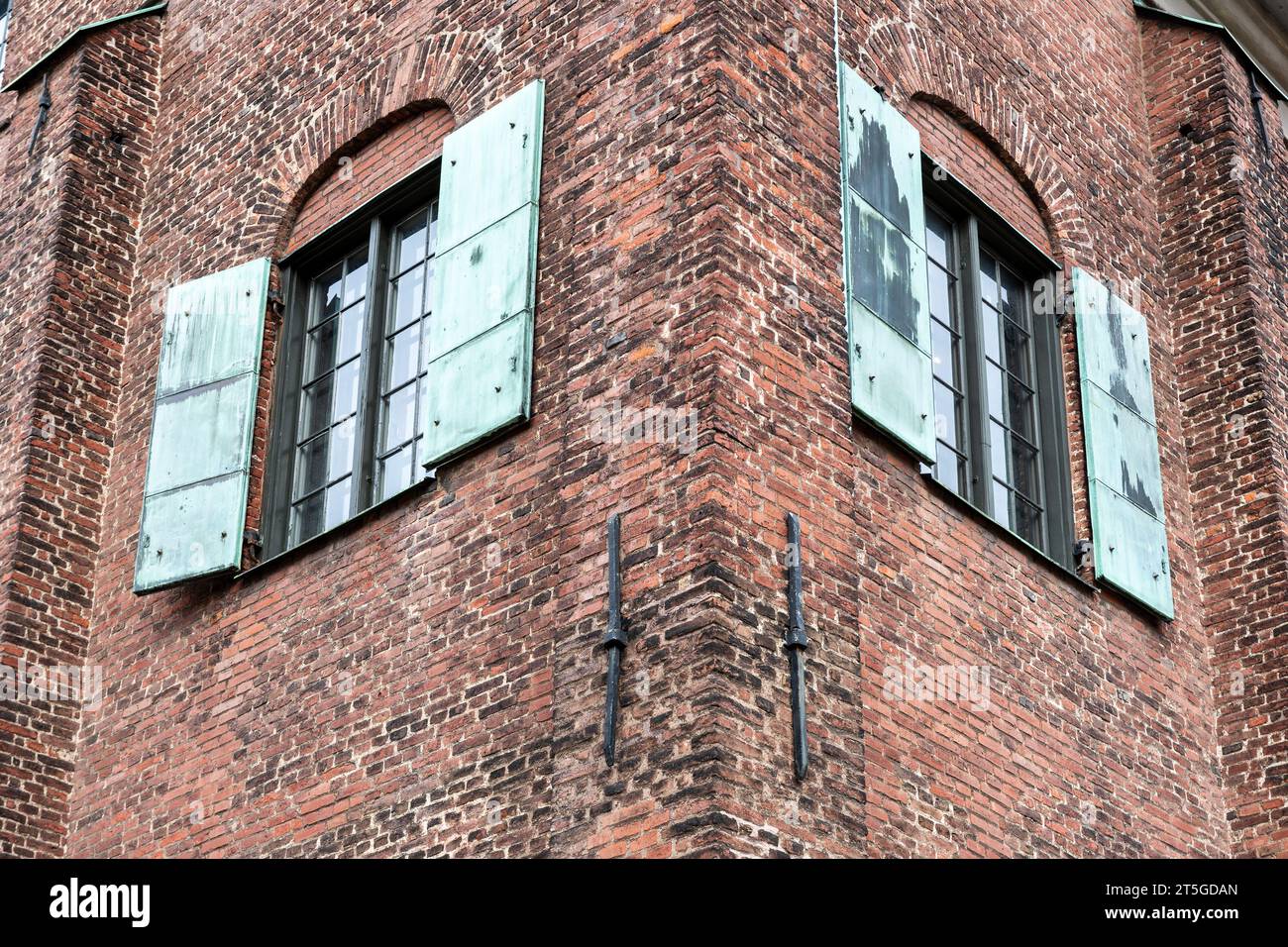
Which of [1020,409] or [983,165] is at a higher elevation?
[983,165]

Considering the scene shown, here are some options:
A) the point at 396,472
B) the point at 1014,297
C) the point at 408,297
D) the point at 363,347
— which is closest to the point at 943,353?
the point at 1014,297

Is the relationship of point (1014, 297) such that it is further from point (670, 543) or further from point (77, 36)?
point (77, 36)

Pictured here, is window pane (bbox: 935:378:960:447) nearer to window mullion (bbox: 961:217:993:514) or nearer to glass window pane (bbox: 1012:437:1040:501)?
window mullion (bbox: 961:217:993:514)

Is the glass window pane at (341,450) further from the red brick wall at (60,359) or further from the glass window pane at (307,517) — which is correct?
the red brick wall at (60,359)

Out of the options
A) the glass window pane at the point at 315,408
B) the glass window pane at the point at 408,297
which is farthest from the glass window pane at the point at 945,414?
the glass window pane at the point at 315,408

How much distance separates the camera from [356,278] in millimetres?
11336

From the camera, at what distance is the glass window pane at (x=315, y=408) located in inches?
436

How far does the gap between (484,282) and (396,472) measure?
1.18 metres

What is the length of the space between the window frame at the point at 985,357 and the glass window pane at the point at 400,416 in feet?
9.93

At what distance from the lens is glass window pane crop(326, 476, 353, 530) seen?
34.7ft

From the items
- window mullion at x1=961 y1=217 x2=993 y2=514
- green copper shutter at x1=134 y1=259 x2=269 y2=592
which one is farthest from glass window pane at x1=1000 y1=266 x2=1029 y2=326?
green copper shutter at x1=134 y1=259 x2=269 y2=592

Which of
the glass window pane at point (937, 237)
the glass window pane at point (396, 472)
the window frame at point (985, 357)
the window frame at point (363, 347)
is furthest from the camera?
the glass window pane at point (937, 237)

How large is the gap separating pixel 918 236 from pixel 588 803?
3.99m

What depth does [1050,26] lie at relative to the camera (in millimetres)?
12711
